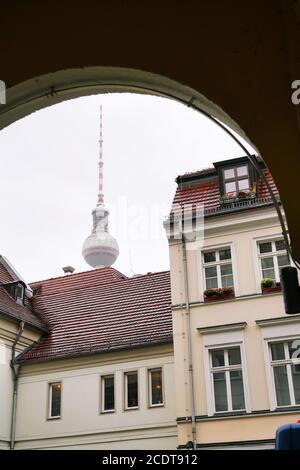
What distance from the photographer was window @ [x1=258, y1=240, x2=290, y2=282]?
13047 millimetres

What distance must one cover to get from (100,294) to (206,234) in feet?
17.5

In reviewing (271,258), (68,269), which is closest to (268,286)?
(271,258)

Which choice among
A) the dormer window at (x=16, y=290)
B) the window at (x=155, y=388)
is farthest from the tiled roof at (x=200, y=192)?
the dormer window at (x=16, y=290)

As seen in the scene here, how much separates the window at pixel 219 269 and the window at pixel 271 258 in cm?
73

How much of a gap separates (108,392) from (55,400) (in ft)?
4.93

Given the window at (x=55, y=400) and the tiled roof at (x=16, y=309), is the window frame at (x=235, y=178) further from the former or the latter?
the window at (x=55, y=400)

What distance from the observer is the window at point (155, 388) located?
1442cm

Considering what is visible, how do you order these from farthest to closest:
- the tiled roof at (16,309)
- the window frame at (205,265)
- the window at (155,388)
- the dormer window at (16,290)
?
the dormer window at (16,290) < the tiled roof at (16,309) < the window at (155,388) < the window frame at (205,265)

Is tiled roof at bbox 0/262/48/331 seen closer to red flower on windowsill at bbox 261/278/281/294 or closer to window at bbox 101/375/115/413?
window at bbox 101/375/115/413

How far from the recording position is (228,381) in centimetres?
1240
